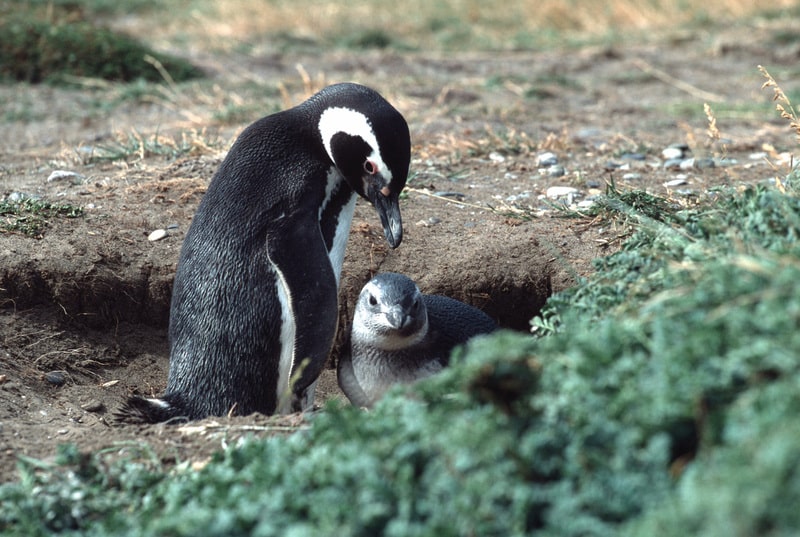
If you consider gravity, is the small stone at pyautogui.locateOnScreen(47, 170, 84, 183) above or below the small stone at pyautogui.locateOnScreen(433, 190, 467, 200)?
above

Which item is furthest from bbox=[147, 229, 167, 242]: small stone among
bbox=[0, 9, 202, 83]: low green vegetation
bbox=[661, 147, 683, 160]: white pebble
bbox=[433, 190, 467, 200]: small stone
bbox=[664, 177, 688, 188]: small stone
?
bbox=[0, 9, 202, 83]: low green vegetation

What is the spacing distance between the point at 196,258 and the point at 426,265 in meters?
1.40

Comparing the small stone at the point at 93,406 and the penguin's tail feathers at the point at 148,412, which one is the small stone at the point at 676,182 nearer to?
the penguin's tail feathers at the point at 148,412

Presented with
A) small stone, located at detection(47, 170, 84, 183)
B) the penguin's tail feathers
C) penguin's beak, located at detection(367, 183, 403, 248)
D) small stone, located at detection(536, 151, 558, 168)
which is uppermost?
penguin's beak, located at detection(367, 183, 403, 248)

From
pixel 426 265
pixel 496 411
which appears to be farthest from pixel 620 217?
pixel 496 411

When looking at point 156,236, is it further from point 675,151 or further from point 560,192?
point 675,151

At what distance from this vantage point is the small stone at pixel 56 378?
176 inches

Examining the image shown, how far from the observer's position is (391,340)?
161 inches

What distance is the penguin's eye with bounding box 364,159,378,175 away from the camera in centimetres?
410

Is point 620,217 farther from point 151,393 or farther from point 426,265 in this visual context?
point 151,393

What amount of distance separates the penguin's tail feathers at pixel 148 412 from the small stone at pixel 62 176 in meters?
2.19

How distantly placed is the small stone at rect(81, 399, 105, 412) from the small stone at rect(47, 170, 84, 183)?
1683 mm

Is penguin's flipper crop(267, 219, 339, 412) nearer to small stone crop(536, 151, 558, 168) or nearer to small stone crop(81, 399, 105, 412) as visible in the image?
small stone crop(81, 399, 105, 412)

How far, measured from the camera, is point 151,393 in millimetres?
4816
